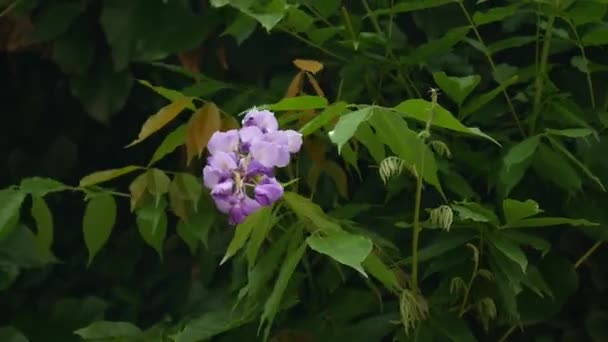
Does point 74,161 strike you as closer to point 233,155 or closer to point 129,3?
point 129,3

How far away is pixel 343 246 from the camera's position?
983 mm

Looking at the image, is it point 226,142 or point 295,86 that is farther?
point 295,86

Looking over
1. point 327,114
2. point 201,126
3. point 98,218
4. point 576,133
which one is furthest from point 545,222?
point 98,218

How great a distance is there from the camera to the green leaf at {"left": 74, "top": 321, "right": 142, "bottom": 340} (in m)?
1.29

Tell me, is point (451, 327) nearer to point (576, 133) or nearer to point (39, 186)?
point (576, 133)

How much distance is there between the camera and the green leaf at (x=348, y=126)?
0.91 m

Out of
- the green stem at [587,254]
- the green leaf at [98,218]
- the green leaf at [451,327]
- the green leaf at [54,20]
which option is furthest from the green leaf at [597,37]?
the green leaf at [54,20]

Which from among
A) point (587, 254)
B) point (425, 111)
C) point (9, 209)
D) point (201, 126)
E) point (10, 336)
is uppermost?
point (425, 111)

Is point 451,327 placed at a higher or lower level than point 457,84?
lower

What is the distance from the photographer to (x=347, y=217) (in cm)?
127

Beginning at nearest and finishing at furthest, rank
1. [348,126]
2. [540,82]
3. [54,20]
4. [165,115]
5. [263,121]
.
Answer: [348,126]
[263,121]
[165,115]
[540,82]
[54,20]

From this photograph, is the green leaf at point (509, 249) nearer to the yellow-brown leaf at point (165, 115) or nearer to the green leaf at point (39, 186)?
the yellow-brown leaf at point (165, 115)

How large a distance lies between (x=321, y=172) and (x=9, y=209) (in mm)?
363

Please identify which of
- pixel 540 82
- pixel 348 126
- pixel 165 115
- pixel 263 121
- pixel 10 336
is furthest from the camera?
pixel 10 336
